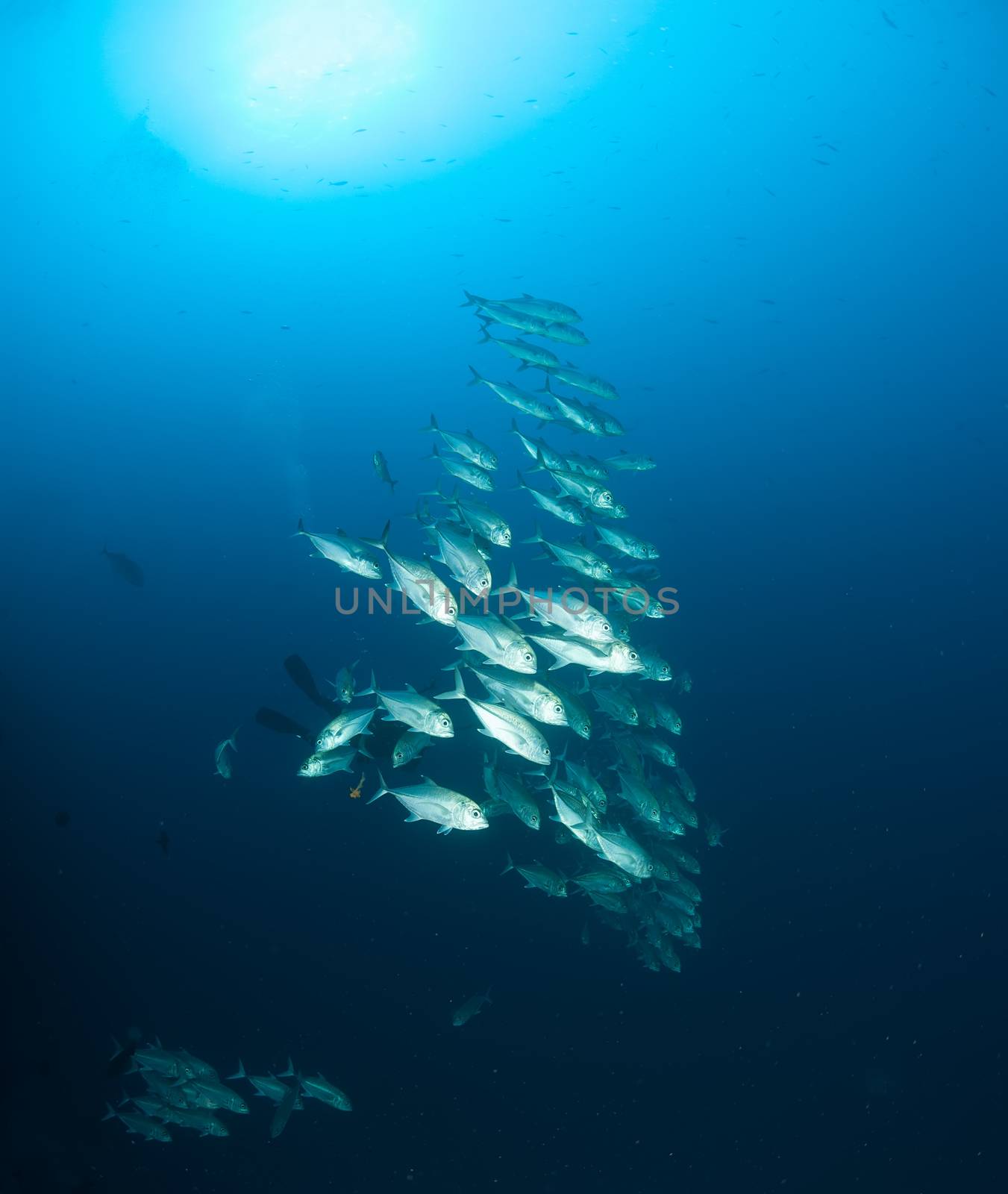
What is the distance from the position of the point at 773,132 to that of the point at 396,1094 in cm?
6985

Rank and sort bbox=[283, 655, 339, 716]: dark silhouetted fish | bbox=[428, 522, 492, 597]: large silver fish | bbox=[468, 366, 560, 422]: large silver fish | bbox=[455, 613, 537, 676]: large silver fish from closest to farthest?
bbox=[455, 613, 537, 676]: large silver fish → bbox=[428, 522, 492, 597]: large silver fish → bbox=[283, 655, 339, 716]: dark silhouetted fish → bbox=[468, 366, 560, 422]: large silver fish

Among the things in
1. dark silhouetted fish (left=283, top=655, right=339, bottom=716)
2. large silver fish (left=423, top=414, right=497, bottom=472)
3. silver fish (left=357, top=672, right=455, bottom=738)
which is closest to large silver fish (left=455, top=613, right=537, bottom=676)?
silver fish (left=357, top=672, right=455, bottom=738)

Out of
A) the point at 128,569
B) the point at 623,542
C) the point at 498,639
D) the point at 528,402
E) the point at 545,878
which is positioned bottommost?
the point at 545,878

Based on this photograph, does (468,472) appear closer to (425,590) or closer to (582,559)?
(582,559)

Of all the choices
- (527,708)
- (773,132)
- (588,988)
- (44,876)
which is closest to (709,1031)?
(588,988)

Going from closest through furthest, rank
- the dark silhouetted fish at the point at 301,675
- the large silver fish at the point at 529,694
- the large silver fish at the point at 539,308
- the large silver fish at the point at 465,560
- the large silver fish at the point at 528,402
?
the large silver fish at the point at 529,694, the large silver fish at the point at 465,560, the dark silhouetted fish at the point at 301,675, the large silver fish at the point at 528,402, the large silver fish at the point at 539,308

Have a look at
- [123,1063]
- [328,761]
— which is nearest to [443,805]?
[328,761]

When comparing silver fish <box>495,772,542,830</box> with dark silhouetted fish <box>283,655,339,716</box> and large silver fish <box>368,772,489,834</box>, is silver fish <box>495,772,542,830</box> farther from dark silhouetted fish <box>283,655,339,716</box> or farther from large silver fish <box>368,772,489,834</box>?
dark silhouetted fish <box>283,655,339,716</box>

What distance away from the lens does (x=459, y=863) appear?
1078cm

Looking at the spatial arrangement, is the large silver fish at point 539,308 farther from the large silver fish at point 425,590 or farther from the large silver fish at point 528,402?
the large silver fish at point 425,590

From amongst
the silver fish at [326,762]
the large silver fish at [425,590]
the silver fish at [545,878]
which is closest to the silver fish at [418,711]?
the large silver fish at [425,590]

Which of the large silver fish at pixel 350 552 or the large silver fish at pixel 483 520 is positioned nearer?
the large silver fish at pixel 350 552

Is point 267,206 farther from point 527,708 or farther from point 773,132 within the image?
point 527,708

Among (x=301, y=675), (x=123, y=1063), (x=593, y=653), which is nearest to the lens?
(x=593, y=653)
